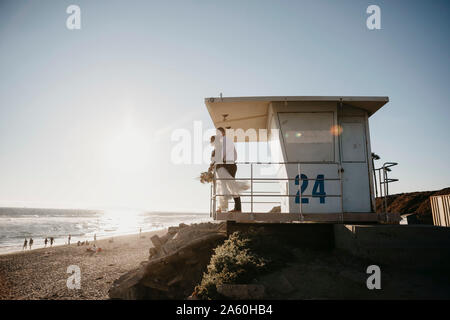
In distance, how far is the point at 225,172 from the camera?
7863 millimetres

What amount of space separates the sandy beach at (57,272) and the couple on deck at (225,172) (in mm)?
10831

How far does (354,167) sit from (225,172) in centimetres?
433

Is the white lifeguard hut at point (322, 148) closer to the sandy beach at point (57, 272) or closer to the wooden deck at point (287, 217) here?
the wooden deck at point (287, 217)

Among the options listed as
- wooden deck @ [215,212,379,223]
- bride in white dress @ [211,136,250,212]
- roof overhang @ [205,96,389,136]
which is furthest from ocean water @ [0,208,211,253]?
wooden deck @ [215,212,379,223]

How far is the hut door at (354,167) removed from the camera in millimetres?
7789

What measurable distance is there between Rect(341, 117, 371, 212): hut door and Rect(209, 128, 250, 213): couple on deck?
338cm

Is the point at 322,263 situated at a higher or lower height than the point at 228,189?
lower

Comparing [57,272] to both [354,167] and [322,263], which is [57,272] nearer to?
[322,263]

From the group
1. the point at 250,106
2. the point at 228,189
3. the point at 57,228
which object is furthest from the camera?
the point at 57,228

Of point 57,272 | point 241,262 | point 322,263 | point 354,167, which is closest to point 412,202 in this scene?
point 354,167

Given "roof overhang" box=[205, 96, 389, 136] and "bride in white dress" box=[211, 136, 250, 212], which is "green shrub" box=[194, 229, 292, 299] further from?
"roof overhang" box=[205, 96, 389, 136]

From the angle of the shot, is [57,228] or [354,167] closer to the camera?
[354,167]
